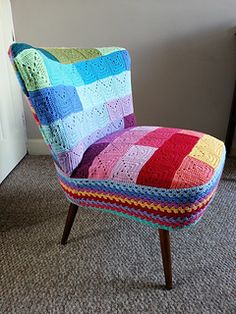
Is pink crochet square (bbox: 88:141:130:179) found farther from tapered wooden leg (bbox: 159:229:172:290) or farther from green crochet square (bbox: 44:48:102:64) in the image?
green crochet square (bbox: 44:48:102:64)

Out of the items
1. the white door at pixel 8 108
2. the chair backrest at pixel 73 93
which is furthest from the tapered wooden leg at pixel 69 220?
the white door at pixel 8 108

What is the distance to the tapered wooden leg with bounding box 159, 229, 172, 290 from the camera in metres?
1.02

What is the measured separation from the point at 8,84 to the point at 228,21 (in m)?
1.24

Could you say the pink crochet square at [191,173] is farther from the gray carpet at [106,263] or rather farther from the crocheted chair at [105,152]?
the gray carpet at [106,263]

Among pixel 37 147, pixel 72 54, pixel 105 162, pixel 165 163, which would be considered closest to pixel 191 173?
pixel 165 163

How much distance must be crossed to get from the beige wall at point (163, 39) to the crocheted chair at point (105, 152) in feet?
2.08

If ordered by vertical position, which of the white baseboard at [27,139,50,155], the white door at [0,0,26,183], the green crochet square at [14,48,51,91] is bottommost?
the white baseboard at [27,139,50,155]

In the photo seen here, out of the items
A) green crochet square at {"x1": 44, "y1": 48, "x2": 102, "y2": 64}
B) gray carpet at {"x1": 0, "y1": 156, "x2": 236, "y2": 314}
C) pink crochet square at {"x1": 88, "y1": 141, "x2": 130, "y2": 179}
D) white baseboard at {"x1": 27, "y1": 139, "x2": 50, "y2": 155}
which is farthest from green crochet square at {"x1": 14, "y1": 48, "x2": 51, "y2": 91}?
white baseboard at {"x1": 27, "y1": 139, "x2": 50, "y2": 155}

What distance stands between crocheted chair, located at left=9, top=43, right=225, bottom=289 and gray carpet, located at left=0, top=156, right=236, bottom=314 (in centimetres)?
9

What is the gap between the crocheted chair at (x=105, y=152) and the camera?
A: 0.96m

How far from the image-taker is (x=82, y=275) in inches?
45.3

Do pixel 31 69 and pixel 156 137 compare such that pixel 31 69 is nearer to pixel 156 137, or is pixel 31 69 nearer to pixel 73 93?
pixel 73 93

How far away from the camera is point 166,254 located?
1.04 meters

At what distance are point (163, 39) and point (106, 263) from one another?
124 centimetres
